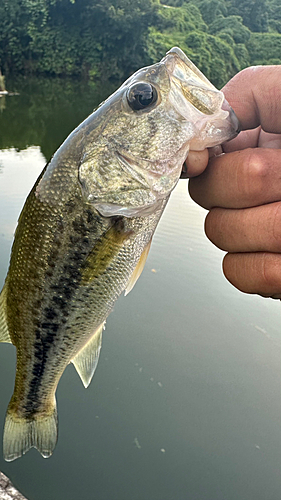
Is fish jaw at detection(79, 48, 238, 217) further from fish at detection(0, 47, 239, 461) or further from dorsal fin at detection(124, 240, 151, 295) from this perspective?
dorsal fin at detection(124, 240, 151, 295)

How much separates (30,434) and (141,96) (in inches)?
69.0

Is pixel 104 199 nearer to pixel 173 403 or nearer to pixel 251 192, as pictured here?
pixel 251 192

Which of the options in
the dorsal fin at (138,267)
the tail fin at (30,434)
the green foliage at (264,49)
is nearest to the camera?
the dorsal fin at (138,267)

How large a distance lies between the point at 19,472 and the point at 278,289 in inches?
→ 130

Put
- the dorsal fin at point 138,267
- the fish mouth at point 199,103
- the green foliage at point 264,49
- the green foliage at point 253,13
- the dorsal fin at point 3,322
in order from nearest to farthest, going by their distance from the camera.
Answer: the fish mouth at point 199,103 → the dorsal fin at point 138,267 → the dorsal fin at point 3,322 → the green foliage at point 264,49 → the green foliage at point 253,13

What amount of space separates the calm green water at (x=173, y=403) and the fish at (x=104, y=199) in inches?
97.7

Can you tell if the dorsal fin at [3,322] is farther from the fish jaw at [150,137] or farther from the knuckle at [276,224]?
the knuckle at [276,224]

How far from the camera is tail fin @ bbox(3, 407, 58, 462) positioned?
7.08ft

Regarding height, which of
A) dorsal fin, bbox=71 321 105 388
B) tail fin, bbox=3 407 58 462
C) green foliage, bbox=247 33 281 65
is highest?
dorsal fin, bbox=71 321 105 388

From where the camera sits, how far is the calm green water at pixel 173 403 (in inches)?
150

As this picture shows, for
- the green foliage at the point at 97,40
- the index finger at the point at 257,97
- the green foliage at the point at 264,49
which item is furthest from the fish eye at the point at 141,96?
the green foliage at the point at 264,49

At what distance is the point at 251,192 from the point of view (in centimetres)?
159

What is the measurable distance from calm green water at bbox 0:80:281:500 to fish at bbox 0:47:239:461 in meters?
2.48

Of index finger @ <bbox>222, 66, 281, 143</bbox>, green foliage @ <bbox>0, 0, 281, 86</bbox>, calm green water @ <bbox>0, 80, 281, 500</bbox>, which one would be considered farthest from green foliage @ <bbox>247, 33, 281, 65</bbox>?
index finger @ <bbox>222, 66, 281, 143</bbox>
